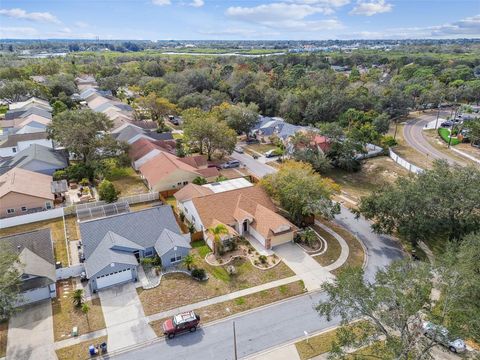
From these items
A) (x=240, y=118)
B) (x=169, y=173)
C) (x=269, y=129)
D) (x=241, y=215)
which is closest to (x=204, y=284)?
(x=241, y=215)

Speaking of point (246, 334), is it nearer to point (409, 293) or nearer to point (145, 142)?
point (409, 293)

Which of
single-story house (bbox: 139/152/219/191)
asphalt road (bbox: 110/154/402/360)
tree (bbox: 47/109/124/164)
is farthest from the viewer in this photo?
tree (bbox: 47/109/124/164)

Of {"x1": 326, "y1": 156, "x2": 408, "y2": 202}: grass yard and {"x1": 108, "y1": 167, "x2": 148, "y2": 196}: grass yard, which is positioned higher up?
{"x1": 108, "y1": 167, "x2": 148, "y2": 196}: grass yard

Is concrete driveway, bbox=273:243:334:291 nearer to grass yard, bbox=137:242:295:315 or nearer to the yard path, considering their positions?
grass yard, bbox=137:242:295:315

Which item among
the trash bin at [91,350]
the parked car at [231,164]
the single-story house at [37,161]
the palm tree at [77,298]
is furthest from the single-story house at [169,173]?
the trash bin at [91,350]

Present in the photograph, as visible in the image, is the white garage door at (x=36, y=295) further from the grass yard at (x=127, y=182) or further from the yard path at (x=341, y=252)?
the yard path at (x=341, y=252)

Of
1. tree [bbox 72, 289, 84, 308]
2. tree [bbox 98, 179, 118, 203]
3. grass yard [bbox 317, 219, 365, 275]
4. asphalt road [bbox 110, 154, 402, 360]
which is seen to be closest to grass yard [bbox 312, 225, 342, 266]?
grass yard [bbox 317, 219, 365, 275]
